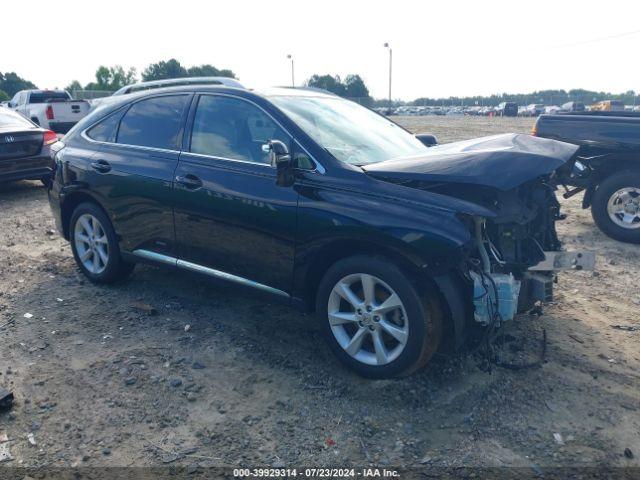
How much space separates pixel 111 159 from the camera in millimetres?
4809

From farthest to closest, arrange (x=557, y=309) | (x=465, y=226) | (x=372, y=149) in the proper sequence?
(x=557, y=309)
(x=372, y=149)
(x=465, y=226)

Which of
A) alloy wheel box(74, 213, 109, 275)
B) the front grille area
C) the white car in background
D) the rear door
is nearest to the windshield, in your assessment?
the rear door

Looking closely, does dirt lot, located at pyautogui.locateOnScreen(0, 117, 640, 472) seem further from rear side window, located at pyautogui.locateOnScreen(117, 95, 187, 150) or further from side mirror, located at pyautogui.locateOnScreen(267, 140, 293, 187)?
rear side window, located at pyautogui.locateOnScreen(117, 95, 187, 150)

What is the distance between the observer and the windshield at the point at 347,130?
12.7ft

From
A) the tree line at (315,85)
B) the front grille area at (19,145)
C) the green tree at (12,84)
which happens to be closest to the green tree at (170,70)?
the tree line at (315,85)

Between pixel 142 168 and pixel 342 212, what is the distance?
6.64 ft

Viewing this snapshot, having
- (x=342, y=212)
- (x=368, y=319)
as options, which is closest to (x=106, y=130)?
(x=342, y=212)

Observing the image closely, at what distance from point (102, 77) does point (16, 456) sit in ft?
287

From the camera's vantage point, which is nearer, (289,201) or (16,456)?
(16,456)

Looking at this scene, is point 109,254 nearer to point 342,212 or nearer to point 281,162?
point 281,162

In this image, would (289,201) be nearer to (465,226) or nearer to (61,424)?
(465,226)

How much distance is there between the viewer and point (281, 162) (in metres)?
3.57

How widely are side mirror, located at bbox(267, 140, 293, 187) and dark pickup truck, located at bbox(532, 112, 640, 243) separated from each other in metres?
4.15

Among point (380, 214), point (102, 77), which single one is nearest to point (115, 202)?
point (380, 214)
